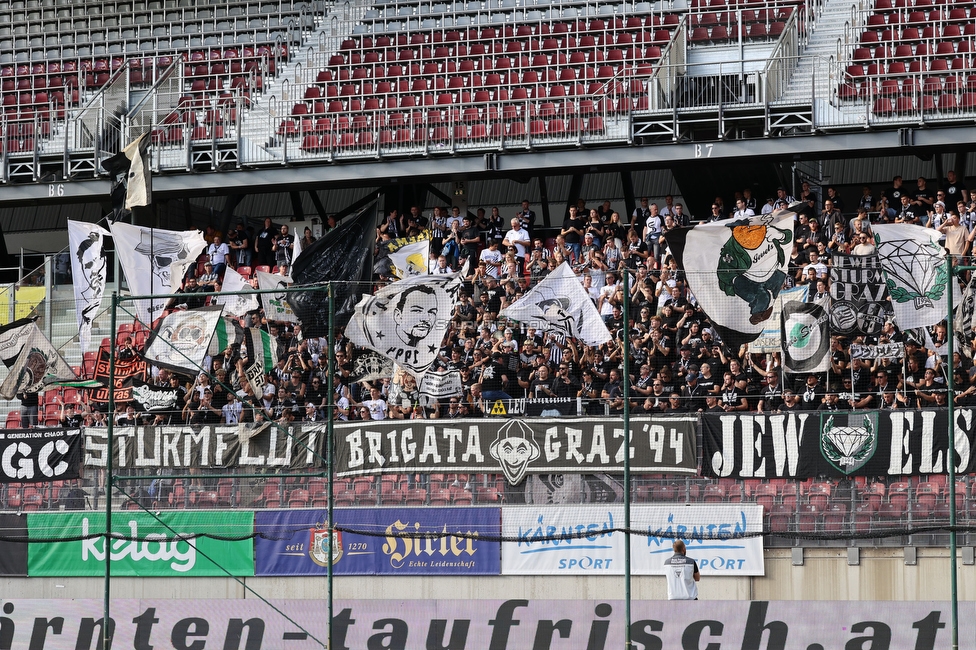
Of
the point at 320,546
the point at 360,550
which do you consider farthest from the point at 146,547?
the point at 360,550

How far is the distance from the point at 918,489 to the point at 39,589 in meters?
10.9

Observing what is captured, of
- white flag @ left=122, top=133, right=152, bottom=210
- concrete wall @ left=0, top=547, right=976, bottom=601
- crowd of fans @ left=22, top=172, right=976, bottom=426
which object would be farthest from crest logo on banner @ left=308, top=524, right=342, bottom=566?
white flag @ left=122, top=133, right=152, bottom=210

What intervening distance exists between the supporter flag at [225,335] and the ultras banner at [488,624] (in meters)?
2.84

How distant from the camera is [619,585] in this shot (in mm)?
15625

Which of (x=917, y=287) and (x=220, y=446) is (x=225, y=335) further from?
(x=917, y=287)

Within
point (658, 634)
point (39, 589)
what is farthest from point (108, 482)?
point (658, 634)

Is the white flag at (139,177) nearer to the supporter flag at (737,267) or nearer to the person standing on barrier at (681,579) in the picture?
the supporter flag at (737,267)

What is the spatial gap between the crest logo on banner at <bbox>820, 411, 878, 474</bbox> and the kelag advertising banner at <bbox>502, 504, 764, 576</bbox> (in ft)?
3.86

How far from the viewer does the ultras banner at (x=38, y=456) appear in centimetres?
1675

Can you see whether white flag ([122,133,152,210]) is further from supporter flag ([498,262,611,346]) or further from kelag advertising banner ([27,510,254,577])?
supporter flag ([498,262,611,346])

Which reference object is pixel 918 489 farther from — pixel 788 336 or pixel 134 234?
pixel 134 234

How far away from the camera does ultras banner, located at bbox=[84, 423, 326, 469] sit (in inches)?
579

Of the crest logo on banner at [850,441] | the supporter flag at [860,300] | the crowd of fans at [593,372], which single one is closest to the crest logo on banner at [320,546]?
the crowd of fans at [593,372]

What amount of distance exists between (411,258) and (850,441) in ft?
29.0
